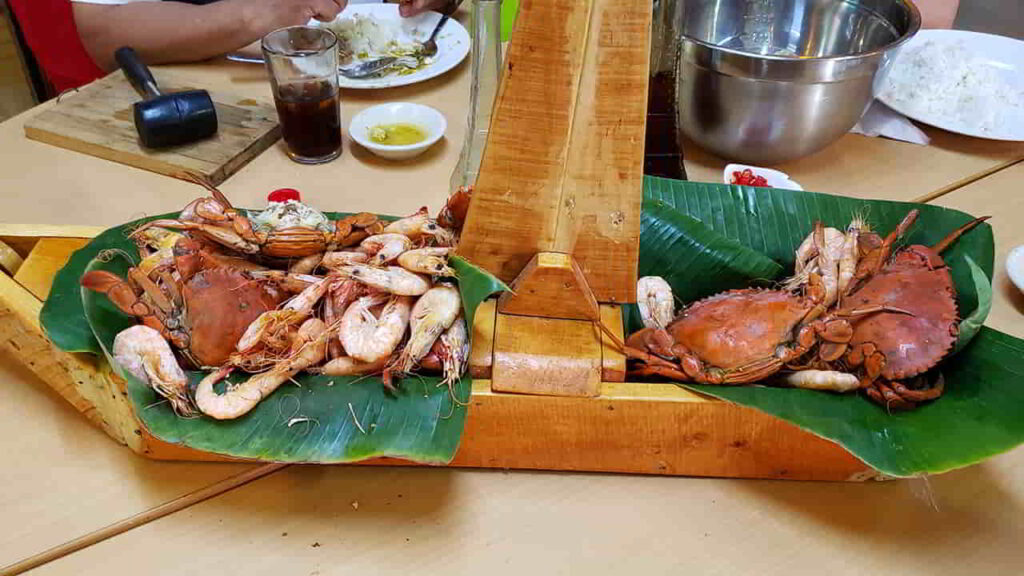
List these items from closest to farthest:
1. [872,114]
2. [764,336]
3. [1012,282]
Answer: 1. [764,336]
2. [1012,282]
3. [872,114]

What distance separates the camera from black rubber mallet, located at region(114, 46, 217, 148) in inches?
65.2

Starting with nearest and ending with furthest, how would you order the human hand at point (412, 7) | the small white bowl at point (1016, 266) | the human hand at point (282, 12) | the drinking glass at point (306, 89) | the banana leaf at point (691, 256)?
1. the banana leaf at point (691, 256)
2. the small white bowl at point (1016, 266)
3. the drinking glass at point (306, 89)
4. the human hand at point (282, 12)
5. the human hand at point (412, 7)

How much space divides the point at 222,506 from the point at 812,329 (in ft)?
2.86

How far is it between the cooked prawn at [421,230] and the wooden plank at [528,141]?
125mm

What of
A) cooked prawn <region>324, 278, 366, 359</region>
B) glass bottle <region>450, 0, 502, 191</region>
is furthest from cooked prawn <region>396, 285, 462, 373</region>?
glass bottle <region>450, 0, 502, 191</region>

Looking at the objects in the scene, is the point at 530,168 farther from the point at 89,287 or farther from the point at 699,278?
the point at 89,287

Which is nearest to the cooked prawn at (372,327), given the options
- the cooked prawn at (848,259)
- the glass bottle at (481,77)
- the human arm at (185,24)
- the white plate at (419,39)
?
the glass bottle at (481,77)

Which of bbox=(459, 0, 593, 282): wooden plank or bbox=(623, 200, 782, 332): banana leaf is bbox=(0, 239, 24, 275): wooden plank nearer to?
bbox=(459, 0, 593, 282): wooden plank

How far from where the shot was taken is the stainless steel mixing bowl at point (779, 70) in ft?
4.81

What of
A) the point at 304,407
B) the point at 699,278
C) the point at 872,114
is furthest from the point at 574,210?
the point at 872,114

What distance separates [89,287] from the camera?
97cm

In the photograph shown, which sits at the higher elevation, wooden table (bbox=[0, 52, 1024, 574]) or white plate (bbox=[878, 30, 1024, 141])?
white plate (bbox=[878, 30, 1024, 141])

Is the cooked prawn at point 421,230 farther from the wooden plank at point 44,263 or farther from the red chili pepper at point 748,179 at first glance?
the red chili pepper at point 748,179

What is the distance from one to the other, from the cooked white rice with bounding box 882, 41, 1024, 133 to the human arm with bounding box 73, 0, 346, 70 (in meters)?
1.70
